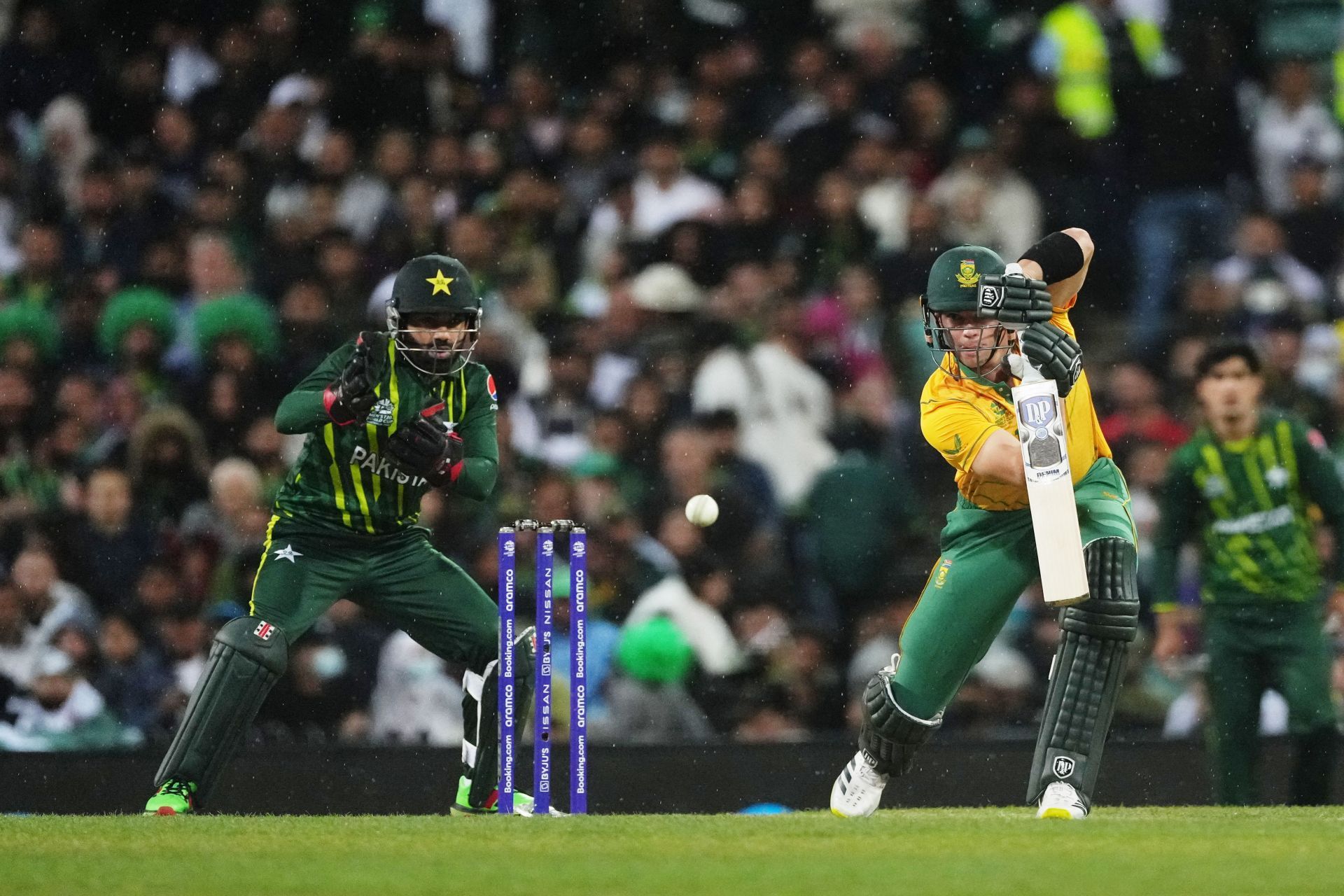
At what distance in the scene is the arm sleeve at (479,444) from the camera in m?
5.84

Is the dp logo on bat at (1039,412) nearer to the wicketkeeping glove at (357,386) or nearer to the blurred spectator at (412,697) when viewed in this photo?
the wicketkeeping glove at (357,386)

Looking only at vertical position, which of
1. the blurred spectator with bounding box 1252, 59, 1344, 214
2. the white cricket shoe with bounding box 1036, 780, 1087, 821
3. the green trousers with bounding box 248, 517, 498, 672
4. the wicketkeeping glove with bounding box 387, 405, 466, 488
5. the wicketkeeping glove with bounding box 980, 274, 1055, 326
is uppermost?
the blurred spectator with bounding box 1252, 59, 1344, 214

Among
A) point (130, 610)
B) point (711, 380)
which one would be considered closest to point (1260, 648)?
point (711, 380)

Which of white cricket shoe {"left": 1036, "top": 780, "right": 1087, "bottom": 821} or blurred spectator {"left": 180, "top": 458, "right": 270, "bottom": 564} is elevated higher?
blurred spectator {"left": 180, "top": 458, "right": 270, "bottom": 564}

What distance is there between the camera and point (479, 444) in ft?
19.8

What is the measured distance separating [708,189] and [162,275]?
8.22 ft

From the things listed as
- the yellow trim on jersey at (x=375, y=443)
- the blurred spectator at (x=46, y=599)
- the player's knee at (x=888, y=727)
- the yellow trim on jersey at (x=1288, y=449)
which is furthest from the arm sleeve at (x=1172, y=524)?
the blurred spectator at (x=46, y=599)

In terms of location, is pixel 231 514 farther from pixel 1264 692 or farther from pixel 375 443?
pixel 1264 692

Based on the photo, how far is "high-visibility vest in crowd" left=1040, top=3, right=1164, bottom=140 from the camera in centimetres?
949

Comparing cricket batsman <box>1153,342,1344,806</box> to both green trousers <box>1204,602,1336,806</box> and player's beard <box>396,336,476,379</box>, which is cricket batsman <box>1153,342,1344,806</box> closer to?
green trousers <box>1204,602,1336,806</box>

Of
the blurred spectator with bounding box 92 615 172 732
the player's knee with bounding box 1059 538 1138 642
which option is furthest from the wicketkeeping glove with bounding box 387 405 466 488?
the blurred spectator with bounding box 92 615 172 732

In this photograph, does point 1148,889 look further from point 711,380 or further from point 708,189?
point 708,189

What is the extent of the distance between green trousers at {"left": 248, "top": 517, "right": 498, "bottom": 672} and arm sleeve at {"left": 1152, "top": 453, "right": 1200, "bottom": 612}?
2463mm

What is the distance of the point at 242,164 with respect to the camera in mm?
9602
